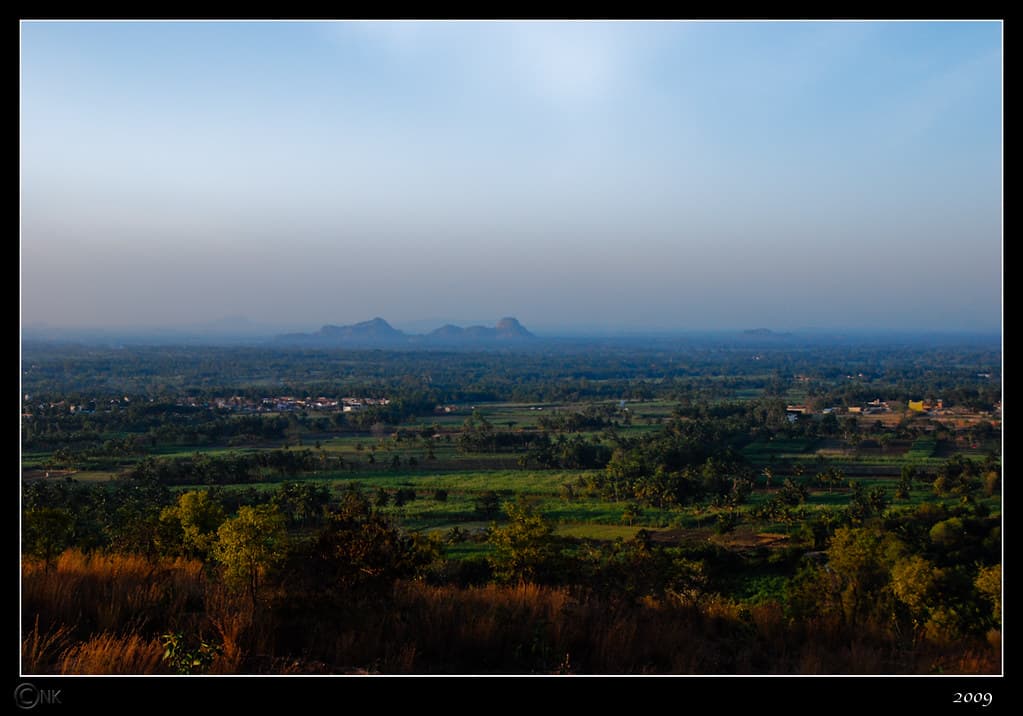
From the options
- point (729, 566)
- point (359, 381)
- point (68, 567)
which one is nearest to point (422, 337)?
point (359, 381)

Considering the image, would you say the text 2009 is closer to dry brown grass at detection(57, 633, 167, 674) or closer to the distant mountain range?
dry brown grass at detection(57, 633, 167, 674)

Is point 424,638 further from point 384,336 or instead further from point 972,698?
point 384,336

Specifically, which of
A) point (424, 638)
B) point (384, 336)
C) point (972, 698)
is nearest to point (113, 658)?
point (424, 638)

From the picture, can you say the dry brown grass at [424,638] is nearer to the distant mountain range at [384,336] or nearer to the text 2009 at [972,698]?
the text 2009 at [972,698]

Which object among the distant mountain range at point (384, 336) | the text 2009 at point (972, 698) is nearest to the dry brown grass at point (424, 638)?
the text 2009 at point (972, 698)

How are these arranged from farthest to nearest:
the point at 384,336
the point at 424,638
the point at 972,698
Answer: the point at 384,336 < the point at 424,638 < the point at 972,698

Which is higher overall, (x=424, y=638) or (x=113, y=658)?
(x=113, y=658)
